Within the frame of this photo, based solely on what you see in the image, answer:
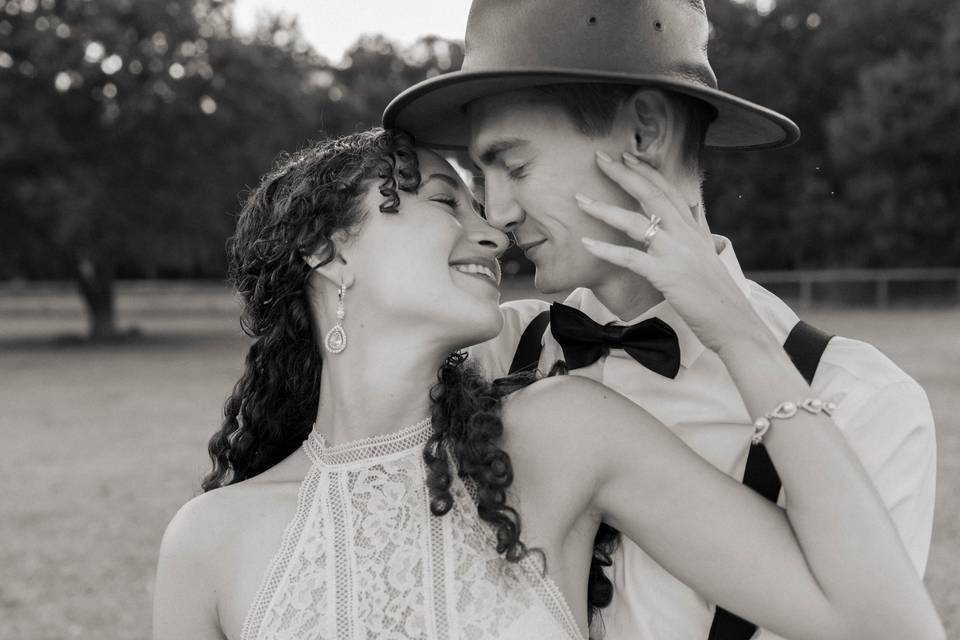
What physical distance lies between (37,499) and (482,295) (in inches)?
275

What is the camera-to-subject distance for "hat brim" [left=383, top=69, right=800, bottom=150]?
6.58ft

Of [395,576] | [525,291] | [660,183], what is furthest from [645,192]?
[525,291]

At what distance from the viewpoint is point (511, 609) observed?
1.98 m

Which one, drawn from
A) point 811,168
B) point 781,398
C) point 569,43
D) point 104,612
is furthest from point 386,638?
point 811,168

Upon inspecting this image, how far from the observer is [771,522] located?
1851 millimetres

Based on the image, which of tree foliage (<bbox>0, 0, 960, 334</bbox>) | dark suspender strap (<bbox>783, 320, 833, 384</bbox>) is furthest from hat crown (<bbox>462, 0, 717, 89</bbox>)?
tree foliage (<bbox>0, 0, 960, 334</bbox>)

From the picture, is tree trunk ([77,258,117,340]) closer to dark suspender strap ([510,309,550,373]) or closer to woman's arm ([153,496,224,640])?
dark suspender strap ([510,309,550,373])

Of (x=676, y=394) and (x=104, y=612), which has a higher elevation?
(x=676, y=394)

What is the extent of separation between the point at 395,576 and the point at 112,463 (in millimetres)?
7970

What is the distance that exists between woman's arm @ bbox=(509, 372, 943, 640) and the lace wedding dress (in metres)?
0.24

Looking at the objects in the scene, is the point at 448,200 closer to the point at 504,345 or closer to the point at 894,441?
the point at 504,345

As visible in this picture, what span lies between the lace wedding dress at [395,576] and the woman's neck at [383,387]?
11cm

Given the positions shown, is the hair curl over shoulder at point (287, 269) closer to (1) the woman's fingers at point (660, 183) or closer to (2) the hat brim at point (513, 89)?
(2) the hat brim at point (513, 89)

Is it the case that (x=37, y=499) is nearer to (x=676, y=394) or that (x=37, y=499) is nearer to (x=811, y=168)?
(x=676, y=394)
